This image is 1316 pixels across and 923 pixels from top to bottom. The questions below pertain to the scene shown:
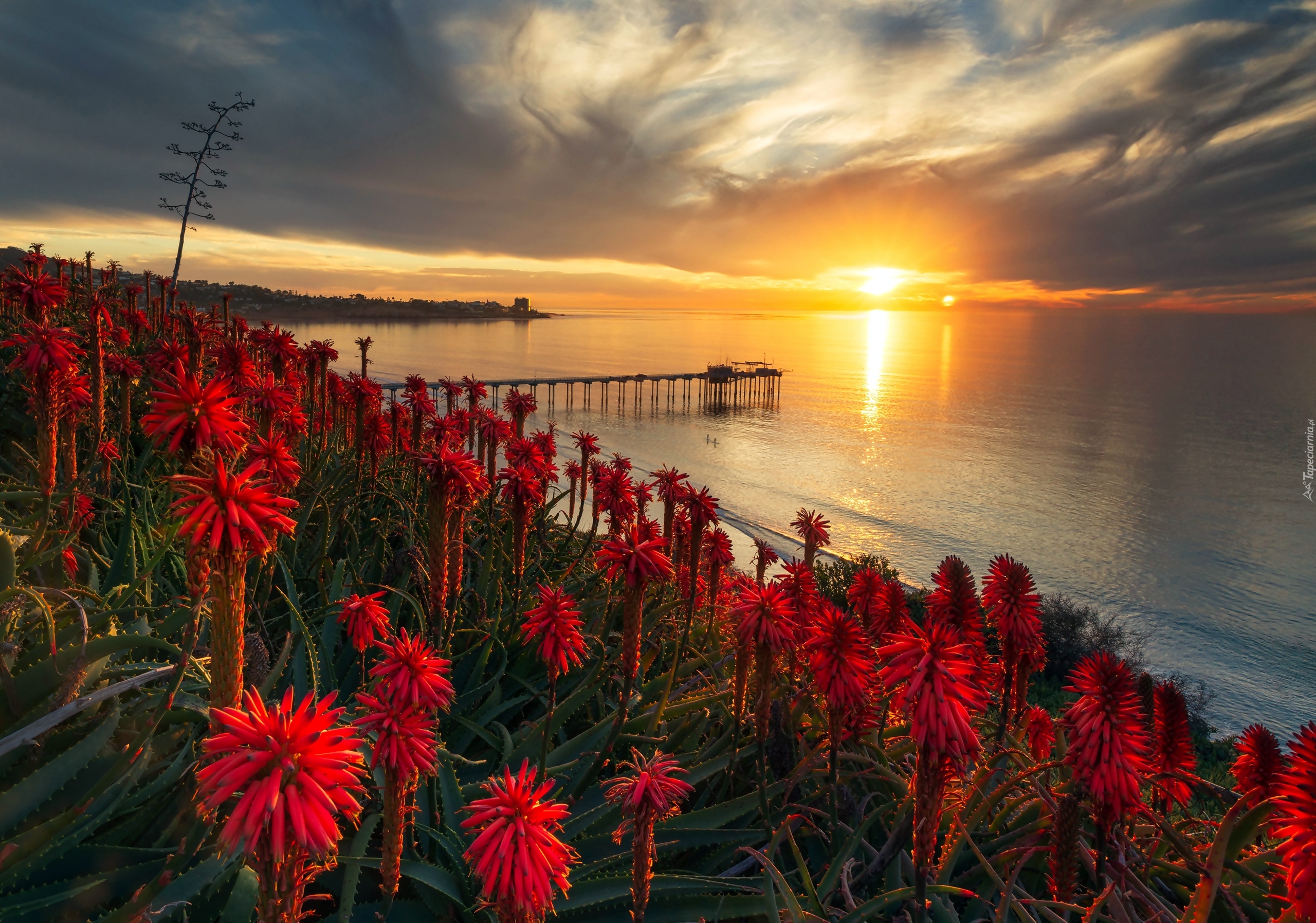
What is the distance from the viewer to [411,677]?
2.02 metres

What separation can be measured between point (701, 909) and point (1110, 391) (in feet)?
526

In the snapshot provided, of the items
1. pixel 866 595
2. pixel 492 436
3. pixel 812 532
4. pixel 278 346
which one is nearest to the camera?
pixel 866 595

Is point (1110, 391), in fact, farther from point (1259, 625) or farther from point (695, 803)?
point (695, 803)

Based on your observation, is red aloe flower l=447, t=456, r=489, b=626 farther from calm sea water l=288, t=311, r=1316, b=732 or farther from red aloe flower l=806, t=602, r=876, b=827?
calm sea water l=288, t=311, r=1316, b=732

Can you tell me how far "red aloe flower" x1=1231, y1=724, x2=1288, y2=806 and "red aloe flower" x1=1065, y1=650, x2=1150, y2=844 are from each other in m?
0.52

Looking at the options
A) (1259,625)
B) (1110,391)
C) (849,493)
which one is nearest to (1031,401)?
(1110,391)

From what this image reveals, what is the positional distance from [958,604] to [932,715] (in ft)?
4.70

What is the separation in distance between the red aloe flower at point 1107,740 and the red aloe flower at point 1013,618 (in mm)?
879

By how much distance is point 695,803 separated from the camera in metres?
4.05

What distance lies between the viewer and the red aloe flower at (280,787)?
3.95 feet

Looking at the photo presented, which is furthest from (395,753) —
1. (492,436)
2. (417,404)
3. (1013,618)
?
(492,436)

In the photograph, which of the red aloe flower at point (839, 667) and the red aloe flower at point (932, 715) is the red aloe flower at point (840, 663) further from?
the red aloe flower at point (932, 715)

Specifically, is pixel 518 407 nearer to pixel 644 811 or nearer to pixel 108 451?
pixel 108 451

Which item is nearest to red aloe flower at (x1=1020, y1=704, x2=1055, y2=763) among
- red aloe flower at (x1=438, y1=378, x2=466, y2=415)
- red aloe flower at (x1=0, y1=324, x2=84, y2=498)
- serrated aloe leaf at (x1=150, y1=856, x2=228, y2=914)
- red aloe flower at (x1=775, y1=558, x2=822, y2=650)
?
red aloe flower at (x1=775, y1=558, x2=822, y2=650)
